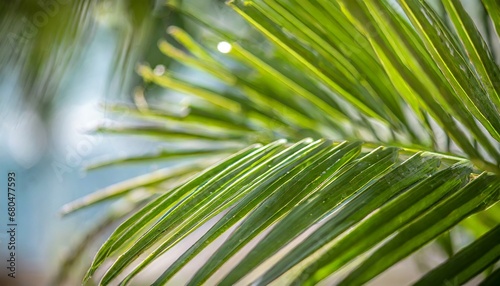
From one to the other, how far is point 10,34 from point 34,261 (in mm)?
798

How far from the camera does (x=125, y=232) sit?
34cm

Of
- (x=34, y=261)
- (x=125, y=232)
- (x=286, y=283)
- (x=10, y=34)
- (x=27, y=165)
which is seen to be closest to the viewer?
(x=286, y=283)

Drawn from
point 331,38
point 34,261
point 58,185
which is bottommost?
point 331,38

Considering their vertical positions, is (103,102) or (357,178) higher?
(103,102)

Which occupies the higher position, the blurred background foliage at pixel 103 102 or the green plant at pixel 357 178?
the blurred background foliage at pixel 103 102

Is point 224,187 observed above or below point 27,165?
below

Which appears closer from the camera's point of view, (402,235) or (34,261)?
(402,235)

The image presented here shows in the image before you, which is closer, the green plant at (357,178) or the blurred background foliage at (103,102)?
the green plant at (357,178)

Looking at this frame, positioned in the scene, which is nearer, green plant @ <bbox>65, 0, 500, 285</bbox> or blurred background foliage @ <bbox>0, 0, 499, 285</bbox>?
green plant @ <bbox>65, 0, 500, 285</bbox>

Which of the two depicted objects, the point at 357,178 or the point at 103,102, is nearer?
the point at 357,178

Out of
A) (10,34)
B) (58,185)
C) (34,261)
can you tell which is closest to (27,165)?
(58,185)

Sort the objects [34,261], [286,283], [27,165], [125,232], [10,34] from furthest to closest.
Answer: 1. [34,261]
2. [27,165]
3. [10,34]
4. [125,232]
5. [286,283]

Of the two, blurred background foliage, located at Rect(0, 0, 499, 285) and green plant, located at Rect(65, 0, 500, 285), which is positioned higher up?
blurred background foliage, located at Rect(0, 0, 499, 285)

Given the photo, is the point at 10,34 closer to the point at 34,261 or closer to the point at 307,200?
the point at 307,200
